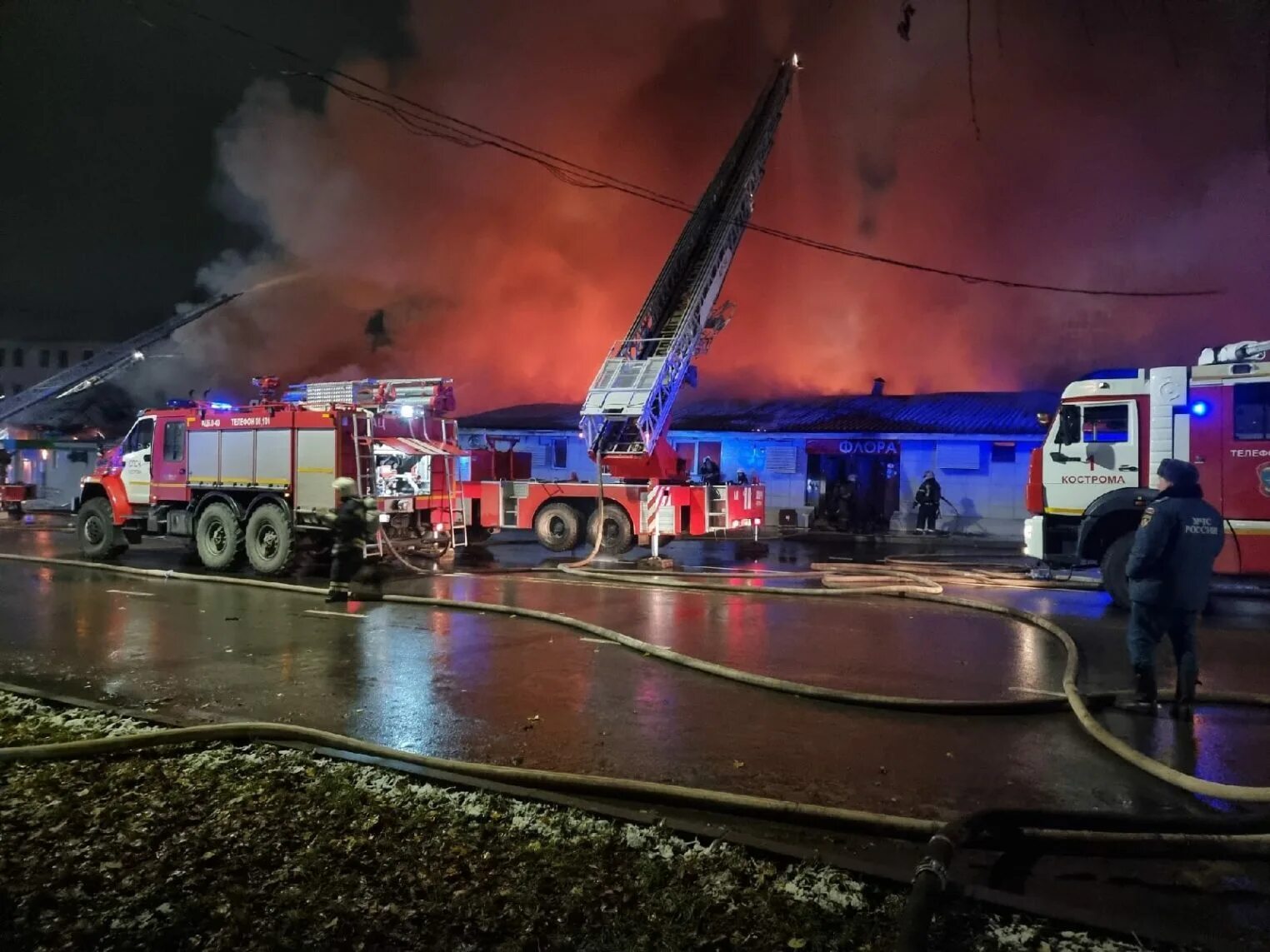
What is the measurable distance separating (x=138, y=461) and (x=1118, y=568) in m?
13.7

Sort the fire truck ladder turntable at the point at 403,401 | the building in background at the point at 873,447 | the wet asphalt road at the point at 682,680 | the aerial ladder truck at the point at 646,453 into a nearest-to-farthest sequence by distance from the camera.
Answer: the wet asphalt road at the point at 682,680, the fire truck ladder turntable at the point at 403,401, the aerial ladder truck at the point at 646,453, the building in background at the point at 873,447

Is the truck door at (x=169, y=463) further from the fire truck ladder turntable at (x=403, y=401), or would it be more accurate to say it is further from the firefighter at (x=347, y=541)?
the firefighter at (x=347, y=541)

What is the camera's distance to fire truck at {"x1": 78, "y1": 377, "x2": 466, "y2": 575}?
11555mm

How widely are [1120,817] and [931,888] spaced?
3.96 ft

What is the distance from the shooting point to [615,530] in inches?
565

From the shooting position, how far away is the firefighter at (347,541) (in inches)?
380

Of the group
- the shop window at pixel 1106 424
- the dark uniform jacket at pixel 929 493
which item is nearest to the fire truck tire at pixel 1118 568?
the shop window at pixel 1106 424

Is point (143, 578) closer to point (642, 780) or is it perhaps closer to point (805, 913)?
point (642, 780)

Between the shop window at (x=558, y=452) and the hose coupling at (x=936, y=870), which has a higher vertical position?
the shop window at (x=558, y=452)

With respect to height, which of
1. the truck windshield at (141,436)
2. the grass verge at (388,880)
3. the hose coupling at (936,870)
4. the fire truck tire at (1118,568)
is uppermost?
the truck windshield at (141,436)

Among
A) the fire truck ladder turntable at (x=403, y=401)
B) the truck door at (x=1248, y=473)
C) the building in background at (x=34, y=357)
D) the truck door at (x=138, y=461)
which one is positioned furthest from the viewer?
the building in background at (x=34, y=357)

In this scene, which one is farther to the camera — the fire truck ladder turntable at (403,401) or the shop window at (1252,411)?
the fire truck ladder turntable at (403,401)

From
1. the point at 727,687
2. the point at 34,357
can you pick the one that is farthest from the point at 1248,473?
the point at 34,357

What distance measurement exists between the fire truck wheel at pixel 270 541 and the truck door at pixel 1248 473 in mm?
11282
